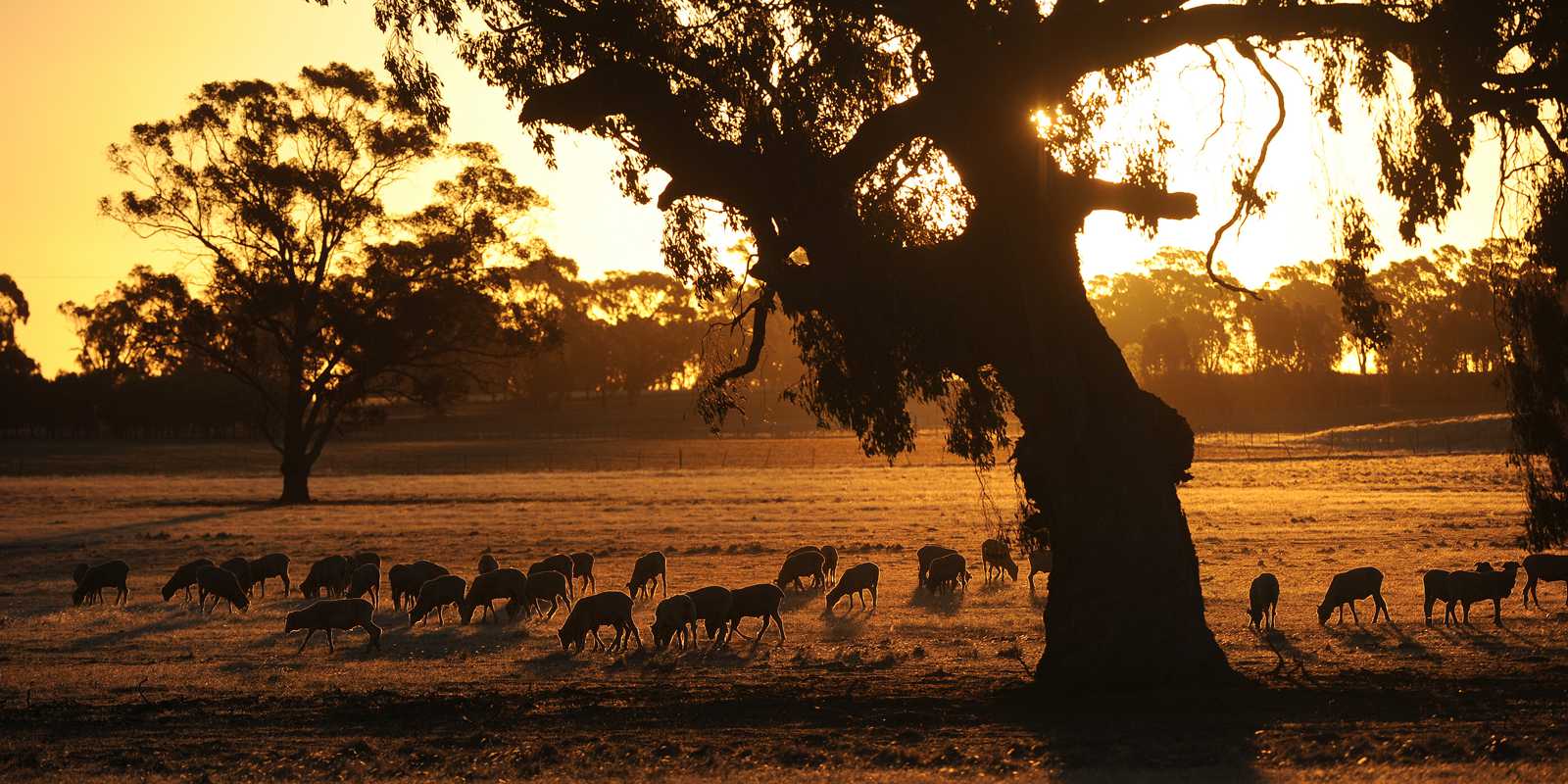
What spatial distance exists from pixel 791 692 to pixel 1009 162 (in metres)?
5.48

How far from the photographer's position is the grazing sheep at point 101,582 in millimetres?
22281

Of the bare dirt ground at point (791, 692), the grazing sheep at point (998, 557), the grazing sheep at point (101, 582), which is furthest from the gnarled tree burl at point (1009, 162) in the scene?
the grazing sheep at point (101, 582)

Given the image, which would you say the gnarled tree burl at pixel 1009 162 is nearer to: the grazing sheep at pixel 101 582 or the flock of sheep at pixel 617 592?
the flock of sheep at pixel 617 592

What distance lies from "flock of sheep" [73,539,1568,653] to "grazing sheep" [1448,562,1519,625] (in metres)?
0.02

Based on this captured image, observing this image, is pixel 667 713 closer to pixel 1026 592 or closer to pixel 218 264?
pixel 1026 592

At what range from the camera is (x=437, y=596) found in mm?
19500

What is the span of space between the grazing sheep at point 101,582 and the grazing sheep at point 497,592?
6127mm

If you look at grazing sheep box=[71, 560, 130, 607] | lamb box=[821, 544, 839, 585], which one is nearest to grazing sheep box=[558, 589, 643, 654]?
lamb box=[821, 544, 839, 585]

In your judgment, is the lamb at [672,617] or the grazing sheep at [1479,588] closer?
the lamb at [672,617]

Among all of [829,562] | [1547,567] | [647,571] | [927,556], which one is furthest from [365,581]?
[1547,567]

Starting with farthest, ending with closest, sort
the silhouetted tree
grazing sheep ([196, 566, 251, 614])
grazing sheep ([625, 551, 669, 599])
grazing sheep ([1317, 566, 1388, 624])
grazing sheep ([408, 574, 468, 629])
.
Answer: the silhouetted tree, grazing sheep ([625, 551, 669, 599]), grazing sheep ([196, 566, 251, 614]), grazing sheep ([408, 574, 468, 629]), grazing sheep ([1317, 566, 1388, 624])

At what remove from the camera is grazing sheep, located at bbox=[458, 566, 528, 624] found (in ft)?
64.4

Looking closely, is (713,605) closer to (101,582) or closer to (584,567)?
(584,567)

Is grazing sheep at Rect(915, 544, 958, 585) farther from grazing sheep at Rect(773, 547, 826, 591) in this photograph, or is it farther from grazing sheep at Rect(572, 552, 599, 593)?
grazing sheep at Rect(572, 552, 599, 593)
